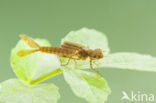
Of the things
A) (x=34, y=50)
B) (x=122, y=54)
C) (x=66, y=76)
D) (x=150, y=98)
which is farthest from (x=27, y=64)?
(x=150, y=98)

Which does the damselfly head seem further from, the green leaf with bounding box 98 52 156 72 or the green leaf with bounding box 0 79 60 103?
the green leaf with bounding box 0 79 60 103

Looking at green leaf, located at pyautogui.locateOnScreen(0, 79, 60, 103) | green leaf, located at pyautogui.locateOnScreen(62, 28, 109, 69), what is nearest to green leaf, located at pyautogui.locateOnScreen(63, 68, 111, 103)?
green leaf, located at pyautogui.locateOnScreen(0, 79, 60, 103)

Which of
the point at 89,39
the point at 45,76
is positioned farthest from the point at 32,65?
the point at 89,39

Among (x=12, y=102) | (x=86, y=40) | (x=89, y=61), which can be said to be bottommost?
(x=12, y=102)

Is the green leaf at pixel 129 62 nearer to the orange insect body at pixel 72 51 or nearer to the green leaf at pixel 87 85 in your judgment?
the orange insect body at pixel 72 51

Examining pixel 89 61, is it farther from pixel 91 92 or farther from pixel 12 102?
pixel 12 102

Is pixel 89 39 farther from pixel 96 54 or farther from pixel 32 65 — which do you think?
pixel 32 65
